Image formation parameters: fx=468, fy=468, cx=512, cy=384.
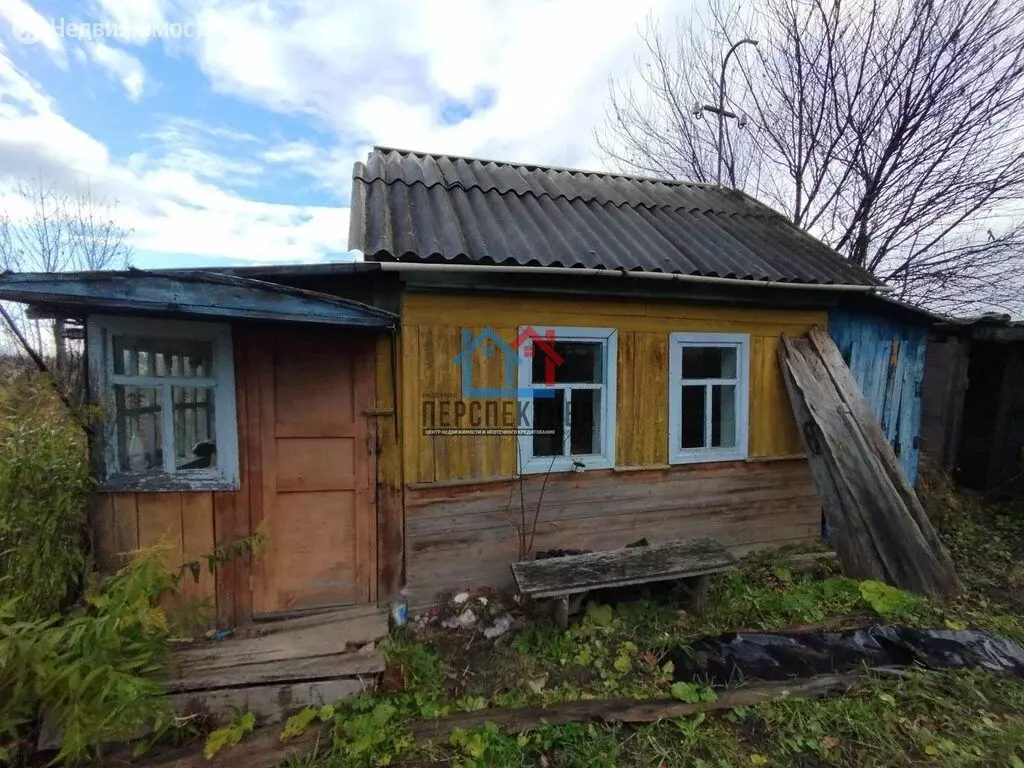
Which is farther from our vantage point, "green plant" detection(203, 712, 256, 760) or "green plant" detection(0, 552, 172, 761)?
"green plant" detection(203, 712, 256, 760)

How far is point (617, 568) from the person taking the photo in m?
3.96

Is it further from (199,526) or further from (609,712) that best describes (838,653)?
(199,526)

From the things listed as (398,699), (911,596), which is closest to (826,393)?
(911,596)

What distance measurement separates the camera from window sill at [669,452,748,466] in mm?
4719

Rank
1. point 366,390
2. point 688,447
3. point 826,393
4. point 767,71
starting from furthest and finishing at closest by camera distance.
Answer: point 767,71 < point 688,447 < point 826,393 < point 366,390

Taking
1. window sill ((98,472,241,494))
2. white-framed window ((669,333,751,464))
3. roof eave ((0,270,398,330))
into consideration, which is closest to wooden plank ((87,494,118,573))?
window sill ((98,472,241,494))

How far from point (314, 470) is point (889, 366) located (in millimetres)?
6613

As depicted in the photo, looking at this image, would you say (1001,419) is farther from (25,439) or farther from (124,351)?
(25,439)

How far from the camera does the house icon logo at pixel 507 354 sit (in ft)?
13.3

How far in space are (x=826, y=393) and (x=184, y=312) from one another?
5673 mm

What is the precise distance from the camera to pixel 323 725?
2893 millimetres

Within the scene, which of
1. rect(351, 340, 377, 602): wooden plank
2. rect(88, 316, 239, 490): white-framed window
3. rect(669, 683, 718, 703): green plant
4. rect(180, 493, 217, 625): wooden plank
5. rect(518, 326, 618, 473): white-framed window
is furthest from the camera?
rect(518, 326, 618, 473): white-framed window

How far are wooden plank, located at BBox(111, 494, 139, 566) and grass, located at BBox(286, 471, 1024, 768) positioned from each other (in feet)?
6.77

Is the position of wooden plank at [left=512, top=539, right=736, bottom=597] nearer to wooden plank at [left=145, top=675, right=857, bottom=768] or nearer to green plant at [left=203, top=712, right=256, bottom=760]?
wooden plank at [left=145, top=675, right=857, bottom=768]
